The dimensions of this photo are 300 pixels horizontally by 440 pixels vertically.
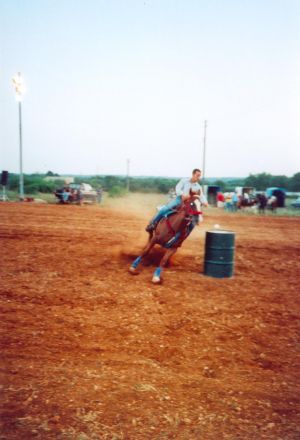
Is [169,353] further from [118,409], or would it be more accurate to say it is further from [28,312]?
[28,312]

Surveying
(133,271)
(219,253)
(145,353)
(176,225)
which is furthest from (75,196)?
(145,353)

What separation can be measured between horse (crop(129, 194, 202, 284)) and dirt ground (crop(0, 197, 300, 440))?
2.13ft

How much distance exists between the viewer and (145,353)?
4566 mm

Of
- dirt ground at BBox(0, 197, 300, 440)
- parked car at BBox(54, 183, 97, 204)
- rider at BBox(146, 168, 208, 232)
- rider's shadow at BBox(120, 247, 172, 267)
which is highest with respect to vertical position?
rider at BBox(146, 168, 208, 232)

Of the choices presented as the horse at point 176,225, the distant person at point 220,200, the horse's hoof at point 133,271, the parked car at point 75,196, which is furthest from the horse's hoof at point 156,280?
the distant person at point 220,200

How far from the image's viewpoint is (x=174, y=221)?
23.3ft

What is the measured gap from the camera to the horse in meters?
6.97

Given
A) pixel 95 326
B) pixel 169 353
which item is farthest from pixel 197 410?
pixel 95 326

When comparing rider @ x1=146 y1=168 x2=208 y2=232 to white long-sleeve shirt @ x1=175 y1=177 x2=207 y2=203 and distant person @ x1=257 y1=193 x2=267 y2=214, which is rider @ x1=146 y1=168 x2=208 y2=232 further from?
distant person @ x1=257 y1=193 x2=267 y2=214

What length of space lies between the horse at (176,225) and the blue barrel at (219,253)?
Answer: 0.73 metres

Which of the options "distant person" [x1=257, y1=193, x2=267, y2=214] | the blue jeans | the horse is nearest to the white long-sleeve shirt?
the blue jeans

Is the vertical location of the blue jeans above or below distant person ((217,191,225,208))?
above

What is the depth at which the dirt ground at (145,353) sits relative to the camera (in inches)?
134

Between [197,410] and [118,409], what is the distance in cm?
75
